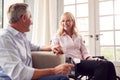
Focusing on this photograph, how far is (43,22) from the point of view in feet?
12.8

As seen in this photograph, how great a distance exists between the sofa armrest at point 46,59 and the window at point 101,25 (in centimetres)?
193

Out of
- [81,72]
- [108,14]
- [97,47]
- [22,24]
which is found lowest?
[81,72]

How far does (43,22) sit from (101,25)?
1.02 metres

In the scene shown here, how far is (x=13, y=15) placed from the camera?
166cm

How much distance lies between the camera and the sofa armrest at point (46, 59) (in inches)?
77.1

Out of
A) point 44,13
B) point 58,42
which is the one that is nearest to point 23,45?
point 58,42

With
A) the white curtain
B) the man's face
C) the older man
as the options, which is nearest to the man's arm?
the older man

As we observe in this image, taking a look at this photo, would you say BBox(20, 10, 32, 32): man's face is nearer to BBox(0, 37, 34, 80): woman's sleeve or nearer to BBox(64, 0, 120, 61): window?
BBox(0, 37, 34, 80): woman's sleeve

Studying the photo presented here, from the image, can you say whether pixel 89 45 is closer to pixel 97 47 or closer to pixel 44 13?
pixel 97 47

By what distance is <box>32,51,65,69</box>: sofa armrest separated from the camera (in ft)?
6.42

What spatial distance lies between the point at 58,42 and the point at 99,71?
0.64 m

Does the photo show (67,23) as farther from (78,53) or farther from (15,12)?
(15,12)

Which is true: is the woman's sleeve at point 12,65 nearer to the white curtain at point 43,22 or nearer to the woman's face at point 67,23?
the woman's face at point 67,23

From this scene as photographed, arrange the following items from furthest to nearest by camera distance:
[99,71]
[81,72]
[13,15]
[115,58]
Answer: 1. [115,58]
2. [81,72]
3. [99,71]
4. [13,15]
